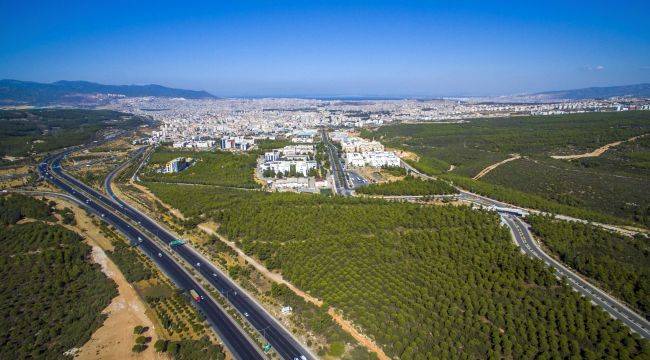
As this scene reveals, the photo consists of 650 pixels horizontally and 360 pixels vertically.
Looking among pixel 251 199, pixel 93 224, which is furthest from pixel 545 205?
pixel 93 224

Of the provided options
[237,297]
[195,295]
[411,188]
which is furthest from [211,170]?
[237,297]

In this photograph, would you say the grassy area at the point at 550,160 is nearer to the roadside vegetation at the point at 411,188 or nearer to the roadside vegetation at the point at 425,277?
the roadside vegetation at the point at 411,188

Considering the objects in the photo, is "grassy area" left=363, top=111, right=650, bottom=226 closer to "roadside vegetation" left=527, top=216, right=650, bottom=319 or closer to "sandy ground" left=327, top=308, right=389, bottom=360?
"roadside vegetation" left=527, top=216, right=650, bottom=319

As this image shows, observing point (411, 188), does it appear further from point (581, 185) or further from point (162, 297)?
point (162, 297)

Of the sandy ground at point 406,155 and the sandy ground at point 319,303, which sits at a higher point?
the sandy ground at point 406,155

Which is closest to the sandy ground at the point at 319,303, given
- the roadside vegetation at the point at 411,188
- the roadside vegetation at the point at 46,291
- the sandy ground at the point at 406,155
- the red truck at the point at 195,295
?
the red truck at the point at 195,295

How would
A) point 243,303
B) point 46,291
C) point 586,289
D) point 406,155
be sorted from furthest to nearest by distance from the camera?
point 406,155 → point 46,291 → point 243,303 → point 586,289
